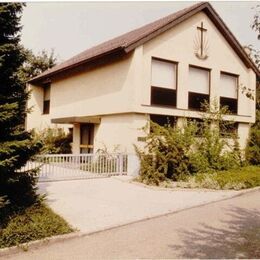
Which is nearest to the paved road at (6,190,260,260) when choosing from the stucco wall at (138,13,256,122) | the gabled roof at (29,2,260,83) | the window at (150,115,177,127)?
the stucco wall at (138,13,256,122)

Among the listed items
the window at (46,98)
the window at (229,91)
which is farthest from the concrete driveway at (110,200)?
the window at (46,98)

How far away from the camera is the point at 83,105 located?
66.6 feet

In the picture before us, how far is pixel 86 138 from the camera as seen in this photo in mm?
20484

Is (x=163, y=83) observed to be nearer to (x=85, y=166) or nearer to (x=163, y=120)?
(x=163, y=120)

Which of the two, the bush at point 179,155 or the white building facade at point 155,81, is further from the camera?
the white building facade at point 155,81

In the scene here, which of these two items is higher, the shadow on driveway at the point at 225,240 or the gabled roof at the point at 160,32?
the gabled roof at the point at 160,32

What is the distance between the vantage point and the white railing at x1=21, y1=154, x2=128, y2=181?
14.3 meters

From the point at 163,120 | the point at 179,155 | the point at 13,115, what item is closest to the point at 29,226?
the point at 13,115

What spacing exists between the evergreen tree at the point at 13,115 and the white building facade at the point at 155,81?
26.8 ft

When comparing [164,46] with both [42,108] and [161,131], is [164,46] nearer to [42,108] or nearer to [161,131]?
[161,131]

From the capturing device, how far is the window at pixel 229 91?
20609mm

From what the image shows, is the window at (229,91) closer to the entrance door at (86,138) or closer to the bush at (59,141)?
the entrance door at (86,138)

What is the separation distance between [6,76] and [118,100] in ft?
31.2

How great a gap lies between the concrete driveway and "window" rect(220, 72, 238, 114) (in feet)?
30.0
